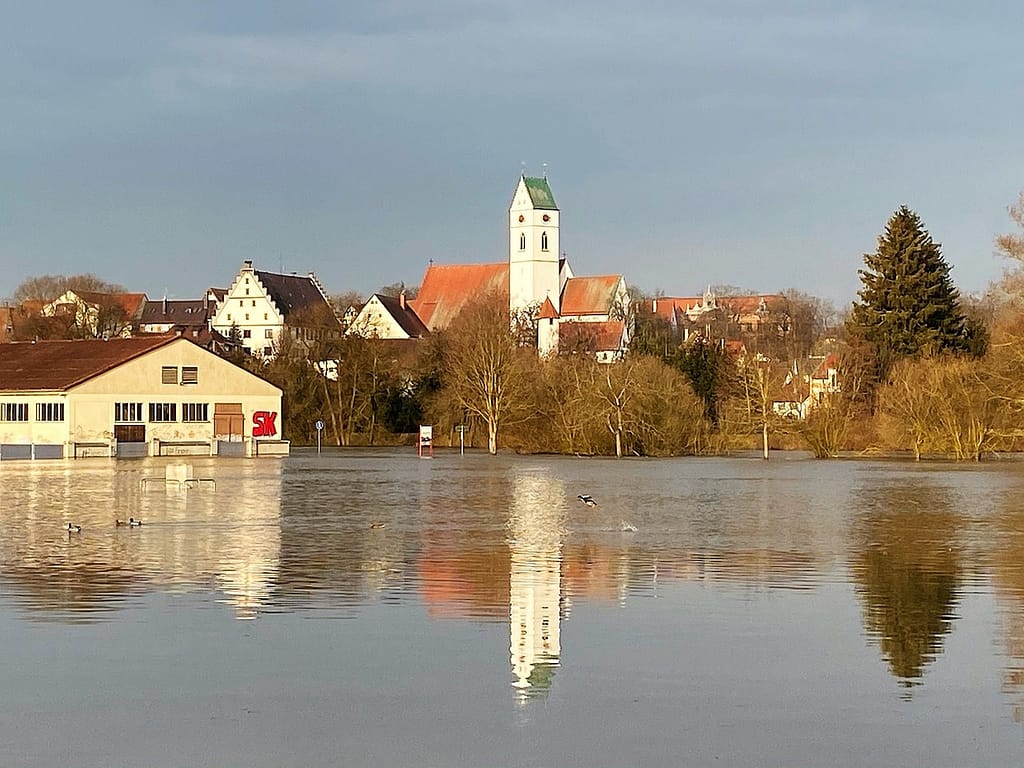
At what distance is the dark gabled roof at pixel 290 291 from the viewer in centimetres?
14312

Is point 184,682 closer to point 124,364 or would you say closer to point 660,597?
point 660,597

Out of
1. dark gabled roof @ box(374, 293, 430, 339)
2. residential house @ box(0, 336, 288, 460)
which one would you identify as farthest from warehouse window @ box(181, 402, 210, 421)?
dark gabled roof @ box(374, 293, 430, 339)

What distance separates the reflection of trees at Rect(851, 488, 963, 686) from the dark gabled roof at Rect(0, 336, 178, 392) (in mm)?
46148

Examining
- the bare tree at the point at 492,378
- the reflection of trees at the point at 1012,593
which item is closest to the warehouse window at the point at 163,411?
the bare tree at the point at 492,378

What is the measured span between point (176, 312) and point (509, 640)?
511 ft

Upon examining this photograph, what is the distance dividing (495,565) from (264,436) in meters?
55.4

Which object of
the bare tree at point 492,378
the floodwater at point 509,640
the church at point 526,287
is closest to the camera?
the floodwater at point 509,640

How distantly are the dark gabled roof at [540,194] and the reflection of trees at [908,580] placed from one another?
366 feet

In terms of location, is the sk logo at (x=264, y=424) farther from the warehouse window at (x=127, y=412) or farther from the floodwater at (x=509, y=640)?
the floodwater at (x=509, y=640)

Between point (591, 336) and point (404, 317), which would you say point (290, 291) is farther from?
point (591, 336)

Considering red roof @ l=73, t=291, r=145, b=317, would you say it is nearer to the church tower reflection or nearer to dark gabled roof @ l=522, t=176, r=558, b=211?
dark gabled roof @ l=522, t=176, r=558, b=211

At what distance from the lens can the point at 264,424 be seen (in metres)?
73.8

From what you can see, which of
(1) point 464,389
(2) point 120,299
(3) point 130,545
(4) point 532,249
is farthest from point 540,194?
(3) point 130,545

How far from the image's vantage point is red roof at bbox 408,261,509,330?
143125 mm
